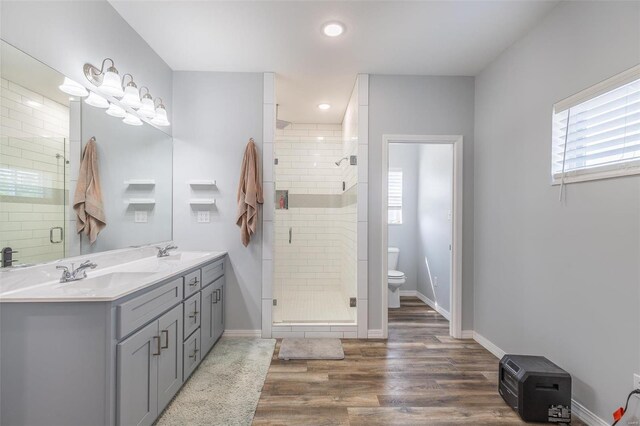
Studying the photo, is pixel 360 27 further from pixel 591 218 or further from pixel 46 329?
pixel 46 329

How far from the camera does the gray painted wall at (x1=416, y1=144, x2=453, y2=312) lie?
12.1 feet

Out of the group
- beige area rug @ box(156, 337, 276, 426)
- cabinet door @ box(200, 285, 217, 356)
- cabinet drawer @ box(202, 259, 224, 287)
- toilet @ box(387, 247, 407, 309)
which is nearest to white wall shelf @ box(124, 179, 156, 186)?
cabinet drawer @ box(202, 259, 224, 287)

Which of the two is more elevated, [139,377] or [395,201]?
[395,201]

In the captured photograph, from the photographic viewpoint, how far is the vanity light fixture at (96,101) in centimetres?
195

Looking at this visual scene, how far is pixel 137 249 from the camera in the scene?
245cm

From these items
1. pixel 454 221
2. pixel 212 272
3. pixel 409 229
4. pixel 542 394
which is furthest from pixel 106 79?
pixel 409 229

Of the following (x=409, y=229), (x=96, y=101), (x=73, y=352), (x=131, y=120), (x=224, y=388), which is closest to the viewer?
(x=73, y=352)

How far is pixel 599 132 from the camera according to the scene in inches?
68.7

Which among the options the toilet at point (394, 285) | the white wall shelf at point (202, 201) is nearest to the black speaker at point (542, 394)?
the toilet at point (394, 285)

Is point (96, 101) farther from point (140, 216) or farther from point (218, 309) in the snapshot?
point (218, 309)

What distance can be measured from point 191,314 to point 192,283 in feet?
0.73

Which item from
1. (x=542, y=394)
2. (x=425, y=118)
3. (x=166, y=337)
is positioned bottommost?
(x=542, y=394)

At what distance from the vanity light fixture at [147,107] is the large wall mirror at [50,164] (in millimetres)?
169

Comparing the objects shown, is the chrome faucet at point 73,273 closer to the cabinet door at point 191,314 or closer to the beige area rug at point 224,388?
the cabinet door at point 191,314
